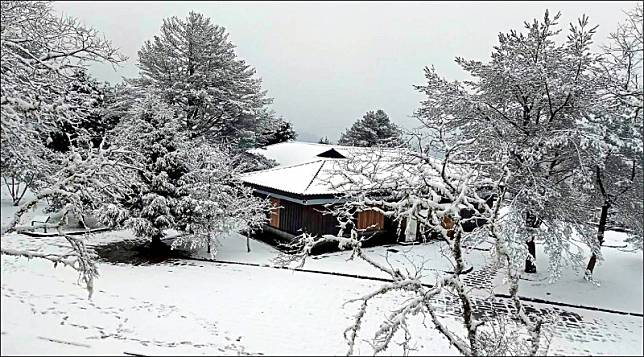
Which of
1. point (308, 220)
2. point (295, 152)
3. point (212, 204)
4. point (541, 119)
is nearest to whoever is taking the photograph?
point (541, 119)

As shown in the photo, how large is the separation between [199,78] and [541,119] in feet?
32.7

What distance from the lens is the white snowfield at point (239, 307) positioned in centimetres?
261

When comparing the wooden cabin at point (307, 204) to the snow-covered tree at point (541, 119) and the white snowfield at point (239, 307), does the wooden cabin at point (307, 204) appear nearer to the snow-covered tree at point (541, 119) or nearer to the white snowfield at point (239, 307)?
the white snowfield at point (239, 307)

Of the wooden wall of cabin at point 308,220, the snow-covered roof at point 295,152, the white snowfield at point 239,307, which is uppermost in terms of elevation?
the snow-covered roof at point 295,152

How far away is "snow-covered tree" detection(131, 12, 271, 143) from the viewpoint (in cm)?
1377

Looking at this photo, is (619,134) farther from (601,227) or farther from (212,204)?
(212,204)

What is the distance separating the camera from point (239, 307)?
19.2 ft

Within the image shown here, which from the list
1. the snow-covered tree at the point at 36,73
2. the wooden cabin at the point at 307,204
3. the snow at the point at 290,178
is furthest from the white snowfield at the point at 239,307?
the snow at the point at 290,178

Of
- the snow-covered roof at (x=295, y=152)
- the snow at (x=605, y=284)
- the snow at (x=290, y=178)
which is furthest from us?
the snow-covered roof at (x=295, y=152)

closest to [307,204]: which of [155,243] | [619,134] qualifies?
[155,243]

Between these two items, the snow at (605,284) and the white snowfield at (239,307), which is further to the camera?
the snow at (605,284)

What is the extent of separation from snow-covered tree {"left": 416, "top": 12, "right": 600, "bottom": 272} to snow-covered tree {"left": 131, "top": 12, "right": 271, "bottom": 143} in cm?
816

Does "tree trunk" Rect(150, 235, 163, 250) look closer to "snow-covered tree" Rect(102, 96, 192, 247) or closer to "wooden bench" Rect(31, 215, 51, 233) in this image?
"snow-covered tree" Rect(102, 96, 192, 247)

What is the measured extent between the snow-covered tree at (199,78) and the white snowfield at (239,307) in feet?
20.9
